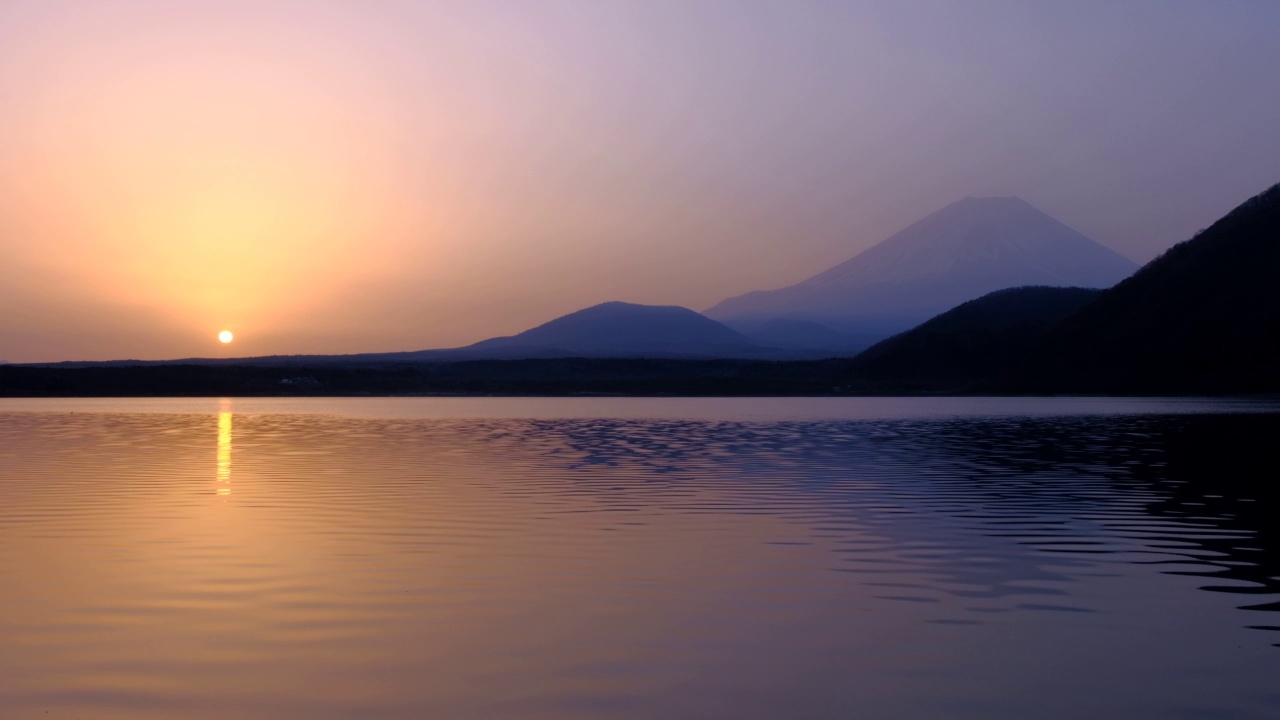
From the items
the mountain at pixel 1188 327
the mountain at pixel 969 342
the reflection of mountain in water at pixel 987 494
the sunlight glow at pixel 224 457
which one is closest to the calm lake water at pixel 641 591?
the reflection of mountain in water at pixel 987 494

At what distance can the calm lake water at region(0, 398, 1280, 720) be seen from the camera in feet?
35.2

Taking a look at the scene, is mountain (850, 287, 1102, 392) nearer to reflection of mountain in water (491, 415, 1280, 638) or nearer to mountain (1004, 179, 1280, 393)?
mountain (1004, 179, 1280, 393)

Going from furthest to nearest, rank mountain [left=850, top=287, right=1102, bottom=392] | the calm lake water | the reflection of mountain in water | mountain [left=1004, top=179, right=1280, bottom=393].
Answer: mountain [left=850, top=287, right=1102, bottom=392] < mountain [left=1004, top=179, right=1280, bottom=393] < the reflection of mountain in water < the calm lake water

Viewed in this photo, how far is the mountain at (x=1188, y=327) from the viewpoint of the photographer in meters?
120

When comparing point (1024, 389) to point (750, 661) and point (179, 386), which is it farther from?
point (750, 661)

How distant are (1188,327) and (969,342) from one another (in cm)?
4186

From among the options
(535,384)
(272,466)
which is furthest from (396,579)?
(535,384)

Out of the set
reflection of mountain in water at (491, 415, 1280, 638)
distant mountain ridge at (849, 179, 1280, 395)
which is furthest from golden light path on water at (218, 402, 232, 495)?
distant mountain ridge at (849, 179, 1280, 395)

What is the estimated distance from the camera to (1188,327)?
12825 centimetres

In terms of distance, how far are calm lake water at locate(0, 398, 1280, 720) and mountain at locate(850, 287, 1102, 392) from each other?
118 metres

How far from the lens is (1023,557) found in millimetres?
17969

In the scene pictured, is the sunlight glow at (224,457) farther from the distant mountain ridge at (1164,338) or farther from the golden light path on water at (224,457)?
the distant mountain ridge at (1164,338)

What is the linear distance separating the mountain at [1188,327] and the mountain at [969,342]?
9.89m

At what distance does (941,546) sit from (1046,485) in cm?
1086
